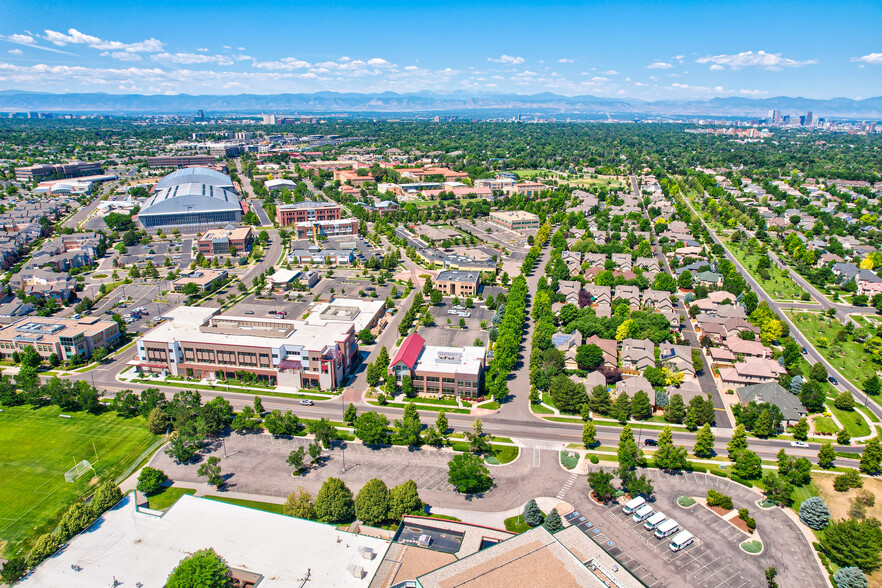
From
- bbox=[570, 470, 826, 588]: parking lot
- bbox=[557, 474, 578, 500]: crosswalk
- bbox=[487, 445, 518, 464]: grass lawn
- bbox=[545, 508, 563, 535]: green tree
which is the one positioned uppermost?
bbox=[545, 508, 563, 535]: green tree

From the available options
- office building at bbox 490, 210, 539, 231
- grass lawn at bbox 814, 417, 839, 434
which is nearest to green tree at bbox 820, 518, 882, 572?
grass lawn at bbox 814, 417, 839, 434

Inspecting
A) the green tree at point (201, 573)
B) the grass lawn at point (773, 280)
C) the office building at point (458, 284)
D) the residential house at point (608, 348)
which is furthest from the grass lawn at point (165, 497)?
the grass lawn at point (773, 280)

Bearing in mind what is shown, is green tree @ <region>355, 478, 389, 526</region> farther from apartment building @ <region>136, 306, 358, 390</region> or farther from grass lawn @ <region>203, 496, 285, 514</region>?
apartment building @ <region>136, 306, 358, 390</region>

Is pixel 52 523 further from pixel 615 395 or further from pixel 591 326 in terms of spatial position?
pixel 591 326

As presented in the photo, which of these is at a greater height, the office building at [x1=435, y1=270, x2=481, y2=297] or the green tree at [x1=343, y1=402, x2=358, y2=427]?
the office building at [x1=435, y1=270, x2=481, y2=297]

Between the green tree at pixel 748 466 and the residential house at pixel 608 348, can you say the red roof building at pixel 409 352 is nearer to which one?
the residential house at pixel 608 348

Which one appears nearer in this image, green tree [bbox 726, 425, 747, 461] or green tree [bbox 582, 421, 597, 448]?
green tree [bbox 726, 425, 747, 461]

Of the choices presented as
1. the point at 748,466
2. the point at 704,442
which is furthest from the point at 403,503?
the point at 748,466
